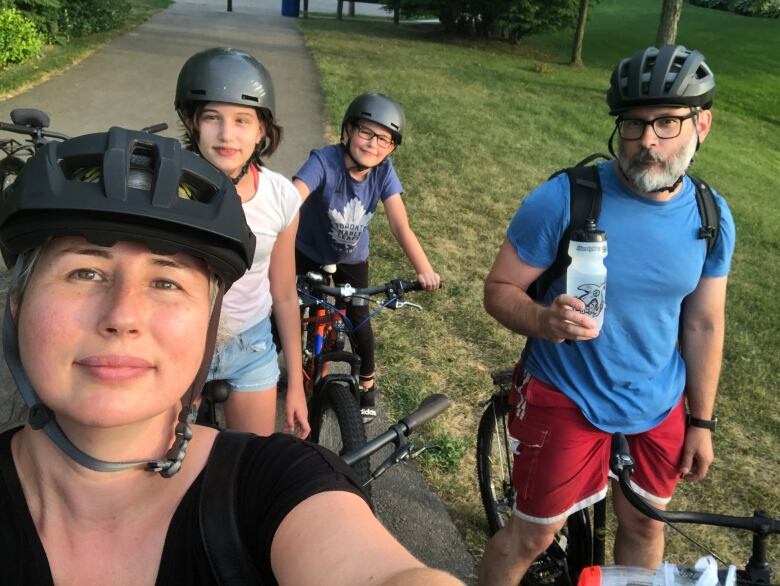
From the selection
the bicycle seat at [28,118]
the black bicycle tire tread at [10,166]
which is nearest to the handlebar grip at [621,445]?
the bicycle seat at [28,118]

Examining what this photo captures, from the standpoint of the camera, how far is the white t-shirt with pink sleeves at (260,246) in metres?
2.91

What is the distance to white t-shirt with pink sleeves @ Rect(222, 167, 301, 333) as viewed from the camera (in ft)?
9.53

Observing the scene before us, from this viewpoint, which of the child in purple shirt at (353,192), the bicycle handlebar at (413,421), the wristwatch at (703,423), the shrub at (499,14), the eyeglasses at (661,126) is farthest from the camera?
the shrub at (499,14)

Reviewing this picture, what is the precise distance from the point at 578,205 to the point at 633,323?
53 cm

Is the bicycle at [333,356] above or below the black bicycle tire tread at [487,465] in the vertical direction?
above

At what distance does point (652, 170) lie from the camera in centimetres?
261

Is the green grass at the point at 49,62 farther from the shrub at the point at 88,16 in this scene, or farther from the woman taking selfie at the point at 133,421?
the woman taking selfie at the point at 133,421

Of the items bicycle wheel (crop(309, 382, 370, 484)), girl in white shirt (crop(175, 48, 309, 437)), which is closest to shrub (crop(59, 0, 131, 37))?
girl in white shirt (crop(175, 48, 309, 437))

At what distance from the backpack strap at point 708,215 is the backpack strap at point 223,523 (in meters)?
2.01

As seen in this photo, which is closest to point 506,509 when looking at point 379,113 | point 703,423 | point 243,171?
point 703,423

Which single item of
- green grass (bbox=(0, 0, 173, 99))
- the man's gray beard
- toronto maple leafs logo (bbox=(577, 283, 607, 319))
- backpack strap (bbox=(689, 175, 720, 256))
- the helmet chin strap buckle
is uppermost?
the man's gray beard

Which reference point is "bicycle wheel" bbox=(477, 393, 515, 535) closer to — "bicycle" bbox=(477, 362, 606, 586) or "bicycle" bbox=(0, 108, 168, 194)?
"bicycle" bbox=(477, 362, 606, 586)

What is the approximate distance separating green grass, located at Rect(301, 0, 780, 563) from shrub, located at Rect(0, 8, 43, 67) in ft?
19.1

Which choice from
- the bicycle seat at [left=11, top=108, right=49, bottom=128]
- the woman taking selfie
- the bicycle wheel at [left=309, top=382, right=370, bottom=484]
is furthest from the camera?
the bicycle seat at [left=11, top=108, right=49, bottom=128]
